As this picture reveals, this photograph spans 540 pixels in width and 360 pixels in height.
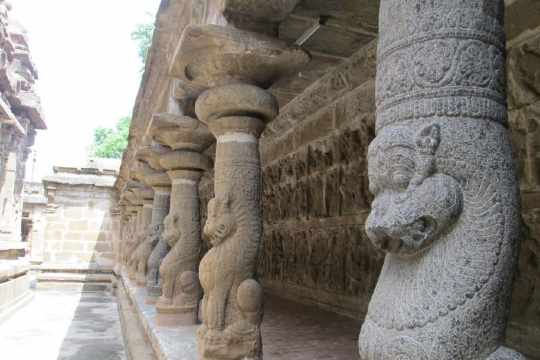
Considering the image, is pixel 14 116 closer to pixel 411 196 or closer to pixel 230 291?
pixel 230 291

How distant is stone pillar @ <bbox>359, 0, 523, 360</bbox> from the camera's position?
128 cm

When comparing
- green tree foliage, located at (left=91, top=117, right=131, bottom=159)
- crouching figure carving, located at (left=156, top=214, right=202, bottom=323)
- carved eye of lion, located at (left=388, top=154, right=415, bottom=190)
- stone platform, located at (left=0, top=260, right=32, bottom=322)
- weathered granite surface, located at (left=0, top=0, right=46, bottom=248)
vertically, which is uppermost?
green tree foliage, located at (left=91, top=117, right=131, bottom=159)

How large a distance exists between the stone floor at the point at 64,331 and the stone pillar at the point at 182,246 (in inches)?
77.7

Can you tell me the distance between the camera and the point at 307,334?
384cm

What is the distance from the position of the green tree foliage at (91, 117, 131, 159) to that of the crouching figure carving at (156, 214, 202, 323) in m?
26.3

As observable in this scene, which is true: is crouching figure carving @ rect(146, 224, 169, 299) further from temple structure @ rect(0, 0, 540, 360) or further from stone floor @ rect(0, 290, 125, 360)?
stone floor @ rect(0, 290, 125, 360)

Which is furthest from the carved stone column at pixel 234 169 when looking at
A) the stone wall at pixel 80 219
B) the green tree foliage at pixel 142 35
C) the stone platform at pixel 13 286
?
the green tree foliage at pixel 142 35

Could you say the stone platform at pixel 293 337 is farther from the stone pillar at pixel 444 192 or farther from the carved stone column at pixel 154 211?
the stone pillar at pixel 444 192

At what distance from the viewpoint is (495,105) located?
141cm

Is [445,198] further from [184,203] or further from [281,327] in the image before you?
[184,203]

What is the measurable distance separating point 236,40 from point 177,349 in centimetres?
203

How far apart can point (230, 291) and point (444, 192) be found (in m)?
1.74

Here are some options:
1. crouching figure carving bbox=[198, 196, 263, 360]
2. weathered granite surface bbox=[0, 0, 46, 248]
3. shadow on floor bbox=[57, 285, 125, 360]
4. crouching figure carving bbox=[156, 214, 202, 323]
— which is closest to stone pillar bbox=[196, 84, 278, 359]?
crouching figure carving bbox=[198, 196, 263, 360]

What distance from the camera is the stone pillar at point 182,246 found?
165 inches
